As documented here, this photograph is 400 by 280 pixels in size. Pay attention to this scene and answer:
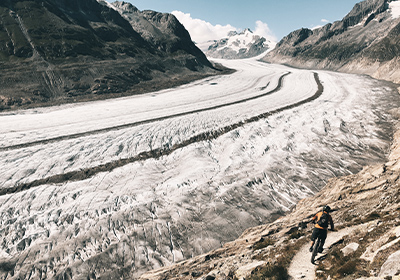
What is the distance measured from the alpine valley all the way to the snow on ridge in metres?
115

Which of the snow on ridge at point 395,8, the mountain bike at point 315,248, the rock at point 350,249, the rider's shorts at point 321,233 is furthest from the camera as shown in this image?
the snow on ridge at point 395,8

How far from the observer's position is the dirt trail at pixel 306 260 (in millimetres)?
6430

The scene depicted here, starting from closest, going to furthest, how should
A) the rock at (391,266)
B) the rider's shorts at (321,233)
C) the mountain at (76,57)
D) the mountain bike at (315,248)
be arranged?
1. the rock at (391,266)
2. the mountain bike at (315,248)
3. the rider's shorts at (321,233)
4. the mountain at (76,57)

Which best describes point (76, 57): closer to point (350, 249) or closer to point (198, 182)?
point (198, 182)

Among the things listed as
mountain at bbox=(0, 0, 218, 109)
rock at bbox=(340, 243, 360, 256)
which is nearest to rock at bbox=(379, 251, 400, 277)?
rock at bbox=(340, 243, 360, 256)

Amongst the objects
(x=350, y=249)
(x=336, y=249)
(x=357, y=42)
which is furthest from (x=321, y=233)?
(x=357, y=42)

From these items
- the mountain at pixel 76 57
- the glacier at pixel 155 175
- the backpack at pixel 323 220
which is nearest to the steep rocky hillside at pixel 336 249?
the backpack at pixel 323 220

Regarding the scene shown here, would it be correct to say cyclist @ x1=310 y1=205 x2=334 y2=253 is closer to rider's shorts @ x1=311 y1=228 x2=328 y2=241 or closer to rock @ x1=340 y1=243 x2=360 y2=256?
rider's shorts @ x1=311 y1=228 x2=328 y2=241

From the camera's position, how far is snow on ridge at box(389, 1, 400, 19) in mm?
116150

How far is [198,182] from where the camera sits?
1578 cm

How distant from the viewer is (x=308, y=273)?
6418mm

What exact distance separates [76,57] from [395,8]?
170 metres

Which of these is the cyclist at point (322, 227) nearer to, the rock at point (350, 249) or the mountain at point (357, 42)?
the rock at point (350, 249)

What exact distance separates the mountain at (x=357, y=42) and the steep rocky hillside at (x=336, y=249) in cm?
→ 8560
